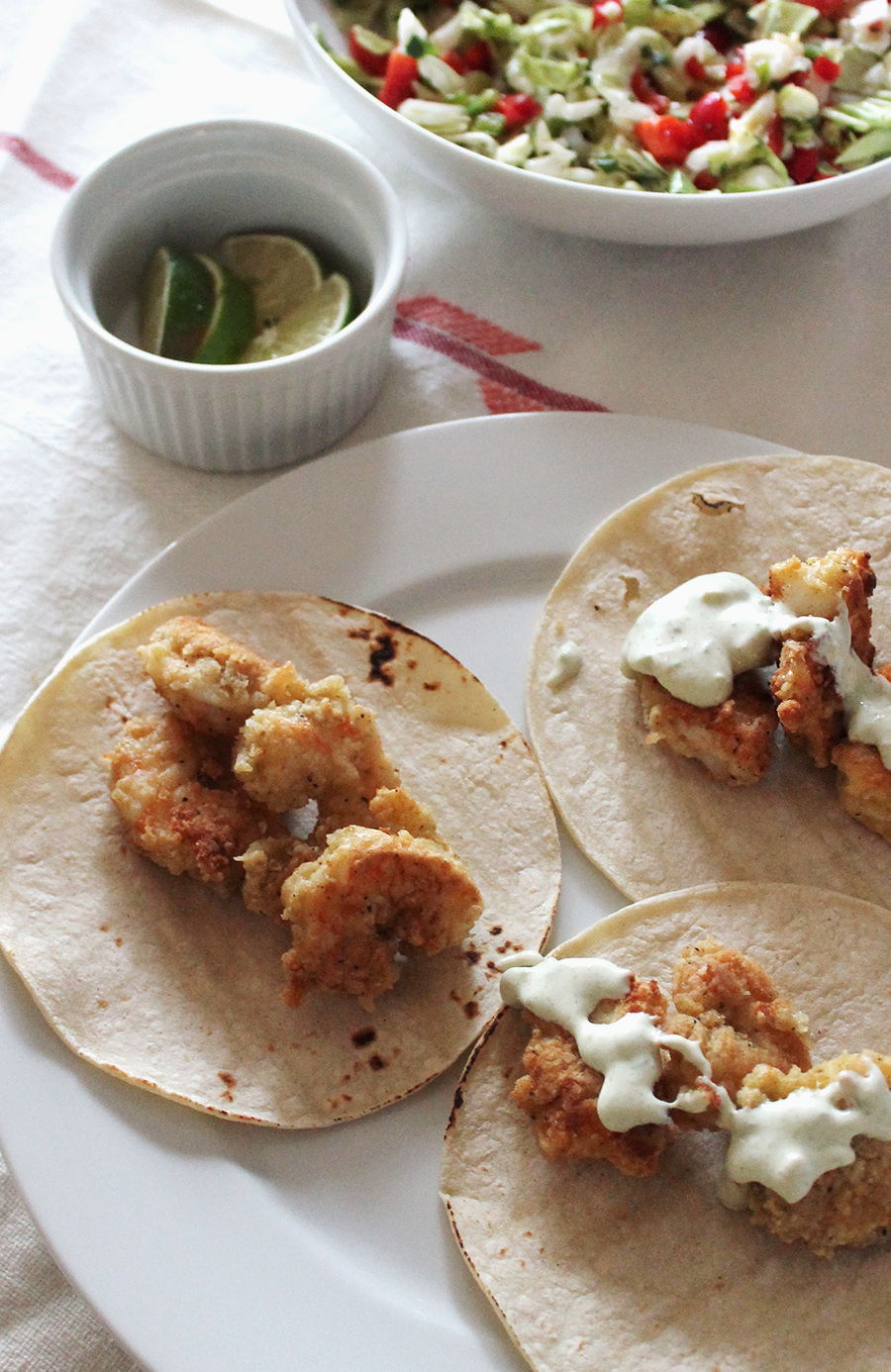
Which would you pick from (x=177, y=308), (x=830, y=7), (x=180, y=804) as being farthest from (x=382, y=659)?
(x=830, y=7)

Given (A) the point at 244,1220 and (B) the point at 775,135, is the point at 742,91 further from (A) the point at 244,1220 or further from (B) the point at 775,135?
(A) the point at 244,1220

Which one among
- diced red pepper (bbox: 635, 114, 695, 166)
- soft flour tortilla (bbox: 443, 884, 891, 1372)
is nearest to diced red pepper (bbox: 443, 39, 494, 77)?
diced red pepper (bbox: 635, 114, 695, 166)

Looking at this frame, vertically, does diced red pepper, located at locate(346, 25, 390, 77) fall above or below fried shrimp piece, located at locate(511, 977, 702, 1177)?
above

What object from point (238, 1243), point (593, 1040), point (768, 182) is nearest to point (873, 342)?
point (768, 182)

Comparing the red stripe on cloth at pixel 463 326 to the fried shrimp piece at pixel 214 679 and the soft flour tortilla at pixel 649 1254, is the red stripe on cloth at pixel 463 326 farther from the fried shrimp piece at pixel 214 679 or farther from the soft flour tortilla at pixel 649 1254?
the soft flour tortilla at pixel 649 1254

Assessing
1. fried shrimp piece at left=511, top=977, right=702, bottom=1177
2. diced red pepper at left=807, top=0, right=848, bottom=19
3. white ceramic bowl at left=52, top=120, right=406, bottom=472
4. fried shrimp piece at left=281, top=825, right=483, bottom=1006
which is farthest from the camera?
diced red pepper at left=807, top=0, right=848, bottom=19

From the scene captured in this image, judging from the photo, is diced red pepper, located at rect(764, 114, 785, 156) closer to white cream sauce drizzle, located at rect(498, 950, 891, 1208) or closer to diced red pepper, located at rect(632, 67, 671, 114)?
diced red pepper, located at rect(632, 67, 671, 114)
